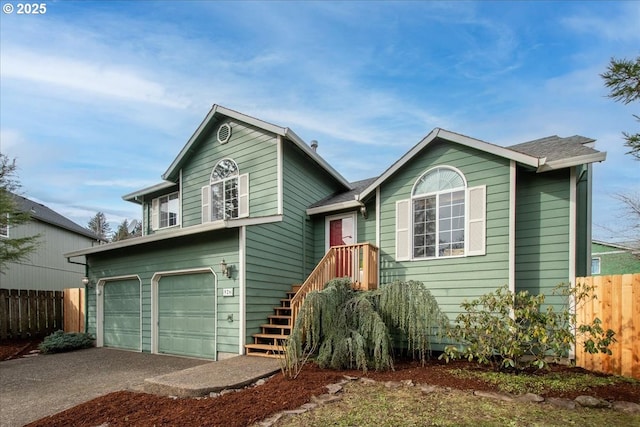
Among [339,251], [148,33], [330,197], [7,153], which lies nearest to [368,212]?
[339,251]

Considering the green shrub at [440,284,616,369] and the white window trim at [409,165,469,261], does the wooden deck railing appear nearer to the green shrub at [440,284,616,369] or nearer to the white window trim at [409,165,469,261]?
the white window trim at [409,165,469,261]

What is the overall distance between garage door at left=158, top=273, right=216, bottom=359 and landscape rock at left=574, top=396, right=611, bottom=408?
6977mm

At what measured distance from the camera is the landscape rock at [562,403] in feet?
14.1

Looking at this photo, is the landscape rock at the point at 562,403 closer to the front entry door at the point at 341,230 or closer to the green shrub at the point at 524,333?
the green shrub at the point at 524,333

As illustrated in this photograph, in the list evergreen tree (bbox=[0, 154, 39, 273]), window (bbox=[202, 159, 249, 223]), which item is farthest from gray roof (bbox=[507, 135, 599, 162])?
evergreen tree (bbox=[0, 154, 39, 273])

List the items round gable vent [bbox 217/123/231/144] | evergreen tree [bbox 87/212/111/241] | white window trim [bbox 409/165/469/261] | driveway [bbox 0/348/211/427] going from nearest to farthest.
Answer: driveway [bbox 0/348/211/427] < white window trim [bbox 409/165/469/261] < round gable vent [bbox 217/123/231/144] < evergreen tree [bbox 87/212/111/241]

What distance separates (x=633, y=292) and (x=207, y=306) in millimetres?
8367

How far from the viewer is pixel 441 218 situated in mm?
7684

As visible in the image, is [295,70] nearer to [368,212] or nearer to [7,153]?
[368,212]

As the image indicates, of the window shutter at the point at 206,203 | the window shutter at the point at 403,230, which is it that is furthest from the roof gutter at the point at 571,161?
the window shutter at the point at 206,203

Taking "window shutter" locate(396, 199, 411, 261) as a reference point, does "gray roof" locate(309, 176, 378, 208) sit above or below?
above

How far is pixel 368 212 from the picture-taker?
30.1 ft

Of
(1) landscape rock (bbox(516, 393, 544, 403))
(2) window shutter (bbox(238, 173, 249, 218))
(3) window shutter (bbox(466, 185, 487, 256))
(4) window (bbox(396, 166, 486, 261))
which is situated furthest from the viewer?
(2) window shutter (bbox(238, 173, 249, 218))

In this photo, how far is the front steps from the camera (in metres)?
7.36
